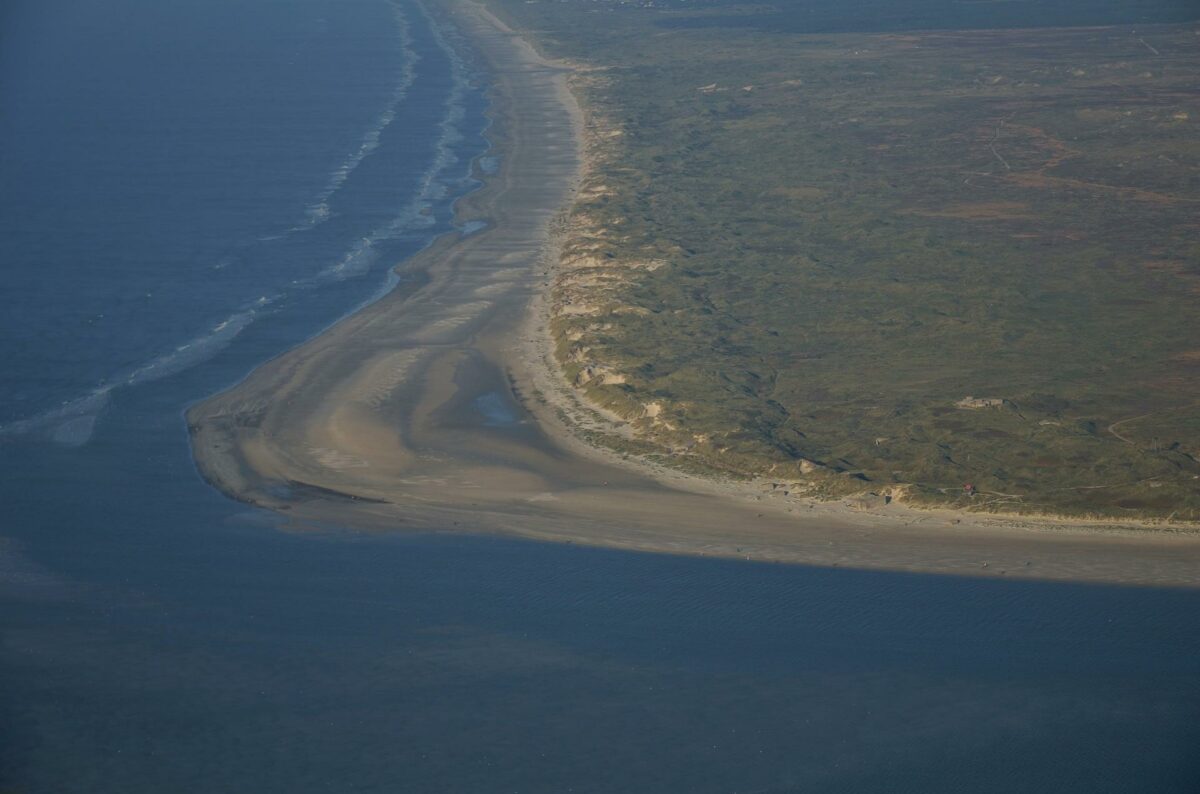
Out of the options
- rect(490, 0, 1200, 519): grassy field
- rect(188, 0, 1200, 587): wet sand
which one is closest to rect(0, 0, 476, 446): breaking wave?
rect(188, 0, 1200, 587): wet sand

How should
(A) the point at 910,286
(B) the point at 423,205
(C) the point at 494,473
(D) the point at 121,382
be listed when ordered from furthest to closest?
(B) the point at 423,205, (A) the point at 910,286, (D) the point at 121,382, (C) the point at 494,473

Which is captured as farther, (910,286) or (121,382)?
(910,286)

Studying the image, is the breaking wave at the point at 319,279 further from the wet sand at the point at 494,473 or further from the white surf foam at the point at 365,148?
the wet sand at the point at 494,473

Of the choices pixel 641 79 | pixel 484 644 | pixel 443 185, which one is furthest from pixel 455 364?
pixel 641 79

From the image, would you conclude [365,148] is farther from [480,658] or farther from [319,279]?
[480,658]


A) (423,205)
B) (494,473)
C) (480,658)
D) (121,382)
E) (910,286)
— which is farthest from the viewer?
(423,205)

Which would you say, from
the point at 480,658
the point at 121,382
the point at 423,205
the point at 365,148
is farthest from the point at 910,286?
the point at 365,148

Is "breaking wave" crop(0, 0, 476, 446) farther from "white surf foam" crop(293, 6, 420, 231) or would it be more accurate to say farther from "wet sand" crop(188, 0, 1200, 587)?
"wet sand" crop(188, 0, 1200, 587)

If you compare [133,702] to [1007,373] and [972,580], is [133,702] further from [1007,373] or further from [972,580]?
[1007,373]

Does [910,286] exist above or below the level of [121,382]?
above
